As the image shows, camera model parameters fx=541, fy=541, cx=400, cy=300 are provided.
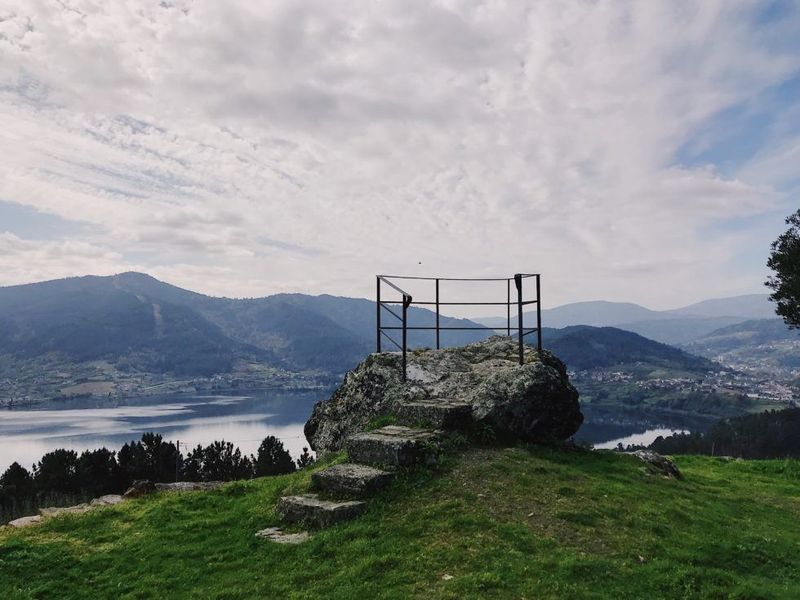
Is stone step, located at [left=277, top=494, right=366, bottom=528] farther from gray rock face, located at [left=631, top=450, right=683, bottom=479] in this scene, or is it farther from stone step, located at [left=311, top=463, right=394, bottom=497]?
gray rock face, located at [left=631, top=450, right=683, bottom=479]

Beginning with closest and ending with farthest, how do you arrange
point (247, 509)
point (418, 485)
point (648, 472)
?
point (418, 485) < point (247, 509) < point (648, 472)

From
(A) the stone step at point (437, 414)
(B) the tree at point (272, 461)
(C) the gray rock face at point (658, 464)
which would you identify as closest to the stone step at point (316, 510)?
(A) the stone step at point (437, 414)

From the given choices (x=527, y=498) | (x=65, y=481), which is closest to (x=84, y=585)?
(x=527, y=498)

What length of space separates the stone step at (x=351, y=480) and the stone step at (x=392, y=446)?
446mm

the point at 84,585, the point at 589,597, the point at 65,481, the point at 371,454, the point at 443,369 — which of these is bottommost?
the point at 65,481

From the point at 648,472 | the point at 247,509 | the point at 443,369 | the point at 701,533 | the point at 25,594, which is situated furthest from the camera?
the point at 443,369

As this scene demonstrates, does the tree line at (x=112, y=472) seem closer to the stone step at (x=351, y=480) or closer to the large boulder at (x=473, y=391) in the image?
the large boulder at (x=473, y=391)

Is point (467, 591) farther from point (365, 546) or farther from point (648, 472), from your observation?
point (648, 472)

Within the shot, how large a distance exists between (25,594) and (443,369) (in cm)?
1251

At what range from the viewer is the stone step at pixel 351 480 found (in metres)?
11.6

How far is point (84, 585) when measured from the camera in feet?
30.7

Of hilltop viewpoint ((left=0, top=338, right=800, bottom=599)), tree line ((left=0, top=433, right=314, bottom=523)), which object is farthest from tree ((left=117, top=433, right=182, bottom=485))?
hilltop viewpoint ((left=0, top=338, right=800, bottom=599))

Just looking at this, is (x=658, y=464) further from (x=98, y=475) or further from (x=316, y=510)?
(x=98, y=475)

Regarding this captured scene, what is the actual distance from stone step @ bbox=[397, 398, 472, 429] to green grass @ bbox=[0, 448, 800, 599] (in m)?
1.33
